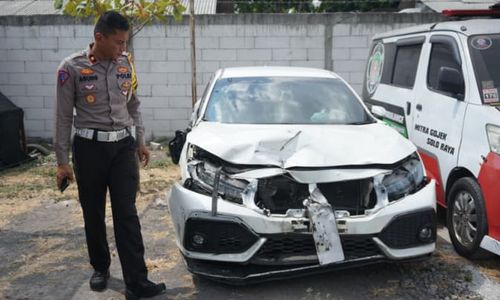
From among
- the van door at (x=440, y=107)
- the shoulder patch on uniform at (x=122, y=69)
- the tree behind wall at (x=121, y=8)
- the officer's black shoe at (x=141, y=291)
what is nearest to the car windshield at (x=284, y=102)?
the van door at (x=440, y=107)

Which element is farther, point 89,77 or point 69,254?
point 69,254

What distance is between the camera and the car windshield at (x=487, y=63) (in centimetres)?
393

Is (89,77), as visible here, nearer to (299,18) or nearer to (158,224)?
(158,224)

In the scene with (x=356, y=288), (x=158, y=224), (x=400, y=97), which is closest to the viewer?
(x=356, y=288)

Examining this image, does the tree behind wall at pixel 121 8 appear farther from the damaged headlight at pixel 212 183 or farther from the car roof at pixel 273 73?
the damaged headlight at pixel 212 183

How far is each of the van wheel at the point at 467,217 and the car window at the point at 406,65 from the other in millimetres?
1499

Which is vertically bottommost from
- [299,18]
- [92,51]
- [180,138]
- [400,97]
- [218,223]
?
[218,223]

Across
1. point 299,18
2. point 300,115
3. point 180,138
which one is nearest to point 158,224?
point 180,138

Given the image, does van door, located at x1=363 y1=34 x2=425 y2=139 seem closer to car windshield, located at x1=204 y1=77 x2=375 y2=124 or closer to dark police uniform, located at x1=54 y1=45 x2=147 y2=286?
car windshield, located at x1=204 y1=77 x2=375 y2=124

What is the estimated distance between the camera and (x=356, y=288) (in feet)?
11.5

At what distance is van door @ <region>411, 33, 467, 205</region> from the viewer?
416cm

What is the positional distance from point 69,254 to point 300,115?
224 centimetres

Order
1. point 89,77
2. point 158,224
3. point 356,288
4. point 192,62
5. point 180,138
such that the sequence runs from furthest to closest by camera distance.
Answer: point 192,62, point 158,224, point 180,138, point 356,288, point 89,77

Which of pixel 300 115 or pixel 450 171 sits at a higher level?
pixel 300 115
